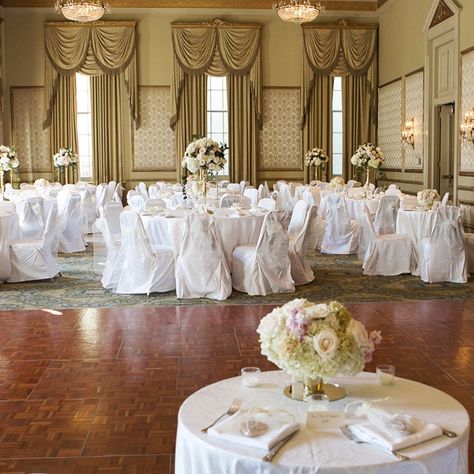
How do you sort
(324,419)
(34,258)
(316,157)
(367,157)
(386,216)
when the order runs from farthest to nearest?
(316,157) < (367,157) < (386,216) < (34,258) < (324,419)

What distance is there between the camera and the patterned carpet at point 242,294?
7.18 m

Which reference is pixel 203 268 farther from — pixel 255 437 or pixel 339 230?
pixel 255 437

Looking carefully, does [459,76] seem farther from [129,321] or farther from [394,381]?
[394,381]

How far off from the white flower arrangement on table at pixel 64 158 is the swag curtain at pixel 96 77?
3.32ft

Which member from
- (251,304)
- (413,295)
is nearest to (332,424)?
(251,304)

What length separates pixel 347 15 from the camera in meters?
16.7

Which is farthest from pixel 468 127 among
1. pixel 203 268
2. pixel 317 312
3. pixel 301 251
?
pixel 317 312

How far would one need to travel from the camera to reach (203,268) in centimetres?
729

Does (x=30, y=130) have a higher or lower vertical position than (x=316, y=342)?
higher

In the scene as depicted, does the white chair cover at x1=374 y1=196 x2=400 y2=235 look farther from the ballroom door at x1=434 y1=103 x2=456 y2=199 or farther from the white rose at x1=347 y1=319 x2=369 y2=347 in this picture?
the white rose at x1=347 y1=319 x2=369 y2=347

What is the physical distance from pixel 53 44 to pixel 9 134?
229 centimetres

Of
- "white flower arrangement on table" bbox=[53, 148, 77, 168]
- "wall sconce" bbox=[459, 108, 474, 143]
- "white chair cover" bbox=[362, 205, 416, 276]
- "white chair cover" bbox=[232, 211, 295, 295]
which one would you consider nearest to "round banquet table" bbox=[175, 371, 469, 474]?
"white chair cover" bbox=[232, 211, 295, 295]

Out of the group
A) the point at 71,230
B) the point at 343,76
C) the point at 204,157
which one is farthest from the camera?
the point at 343,76

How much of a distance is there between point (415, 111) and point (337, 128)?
301 centimetres
